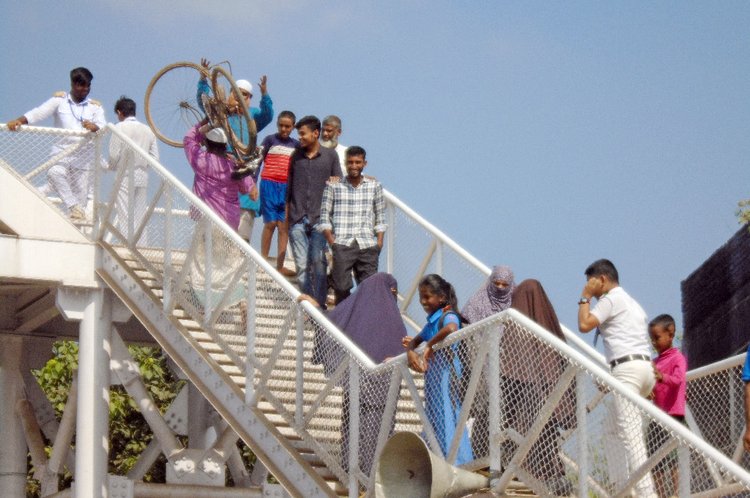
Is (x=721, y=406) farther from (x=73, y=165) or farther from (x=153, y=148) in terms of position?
(x=73, y=165)

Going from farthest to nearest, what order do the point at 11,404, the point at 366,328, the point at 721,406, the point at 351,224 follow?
the point at 11,404 < the point at 351,224 < the point at 366,328 < the point at 721,406

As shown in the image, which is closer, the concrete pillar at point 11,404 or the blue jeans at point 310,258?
the blue jeans at point 310,258

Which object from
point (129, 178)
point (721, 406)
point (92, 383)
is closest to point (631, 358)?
point (721, 406)

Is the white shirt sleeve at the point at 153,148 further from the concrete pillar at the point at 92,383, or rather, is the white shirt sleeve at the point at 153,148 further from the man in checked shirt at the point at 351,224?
the man in checked shirt at the point at 351,224

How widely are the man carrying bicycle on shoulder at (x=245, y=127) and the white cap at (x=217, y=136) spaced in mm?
107

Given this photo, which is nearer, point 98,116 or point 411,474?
point 411,474

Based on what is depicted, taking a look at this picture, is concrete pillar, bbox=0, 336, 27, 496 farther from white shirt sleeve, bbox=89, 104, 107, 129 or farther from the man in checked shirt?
the man in checked shirt

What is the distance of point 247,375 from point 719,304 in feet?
25.4

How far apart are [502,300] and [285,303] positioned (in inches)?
95.9

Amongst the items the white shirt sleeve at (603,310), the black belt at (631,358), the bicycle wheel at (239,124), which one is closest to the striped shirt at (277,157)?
the bicycle wheel at (239,124)

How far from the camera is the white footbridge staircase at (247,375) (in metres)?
9.90

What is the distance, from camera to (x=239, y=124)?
15750 mm

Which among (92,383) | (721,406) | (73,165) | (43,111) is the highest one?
(43,111)

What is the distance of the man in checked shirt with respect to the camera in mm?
13867
